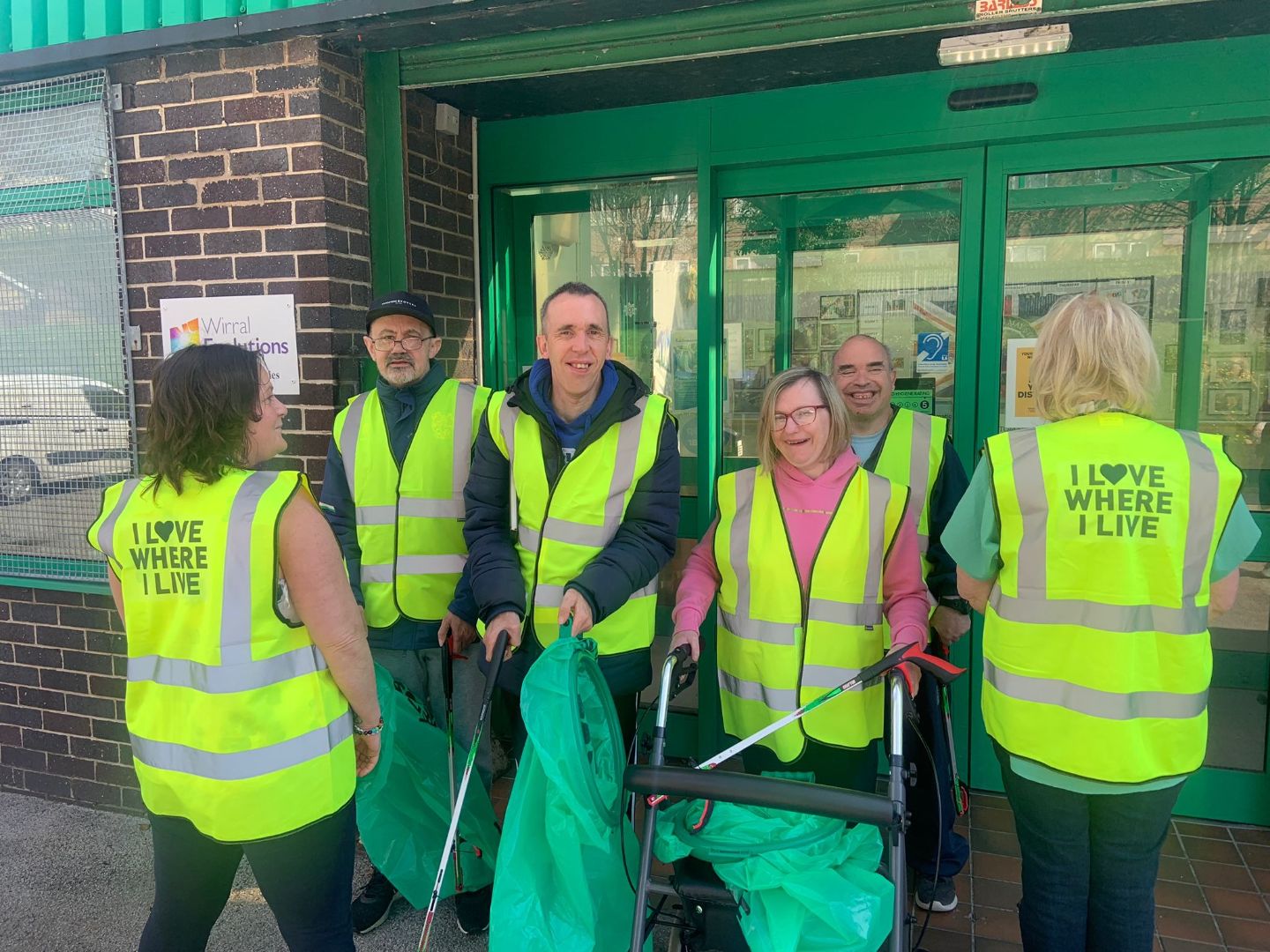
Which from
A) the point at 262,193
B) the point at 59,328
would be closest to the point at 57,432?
the point at 59,328

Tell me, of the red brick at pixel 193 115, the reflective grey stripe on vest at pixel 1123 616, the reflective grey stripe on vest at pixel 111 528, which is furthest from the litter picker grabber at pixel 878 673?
the red brick at pixel 193 115

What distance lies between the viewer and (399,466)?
10.2ft

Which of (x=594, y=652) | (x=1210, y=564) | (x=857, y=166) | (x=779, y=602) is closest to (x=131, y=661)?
(x=594, y=652)

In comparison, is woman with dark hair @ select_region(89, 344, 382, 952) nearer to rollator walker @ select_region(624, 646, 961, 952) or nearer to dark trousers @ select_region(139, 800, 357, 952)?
dark trousers @ select_region(139, 800, 357, 952)

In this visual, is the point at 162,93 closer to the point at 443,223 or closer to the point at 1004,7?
the point at 443,223

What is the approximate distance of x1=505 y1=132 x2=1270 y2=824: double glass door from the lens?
3.57 m

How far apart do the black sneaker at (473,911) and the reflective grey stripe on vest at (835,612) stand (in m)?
1.54

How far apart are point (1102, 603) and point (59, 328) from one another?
14.5 ft

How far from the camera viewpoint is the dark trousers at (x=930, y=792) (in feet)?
9.63

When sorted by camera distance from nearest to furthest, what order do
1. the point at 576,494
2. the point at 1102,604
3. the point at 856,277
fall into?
the point at 1102,604 → the point at 576,494 → the point at 856,277

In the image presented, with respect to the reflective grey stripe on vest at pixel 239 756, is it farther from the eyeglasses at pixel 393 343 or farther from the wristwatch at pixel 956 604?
the wristwatch at pixel 956 604

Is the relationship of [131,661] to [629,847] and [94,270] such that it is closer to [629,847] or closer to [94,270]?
[629,847]

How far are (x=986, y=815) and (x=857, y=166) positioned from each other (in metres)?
2.89

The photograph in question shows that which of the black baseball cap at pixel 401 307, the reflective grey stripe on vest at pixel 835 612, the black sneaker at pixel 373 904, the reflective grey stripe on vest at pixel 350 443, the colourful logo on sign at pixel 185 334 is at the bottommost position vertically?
the black sneaker at pixel 373 904
